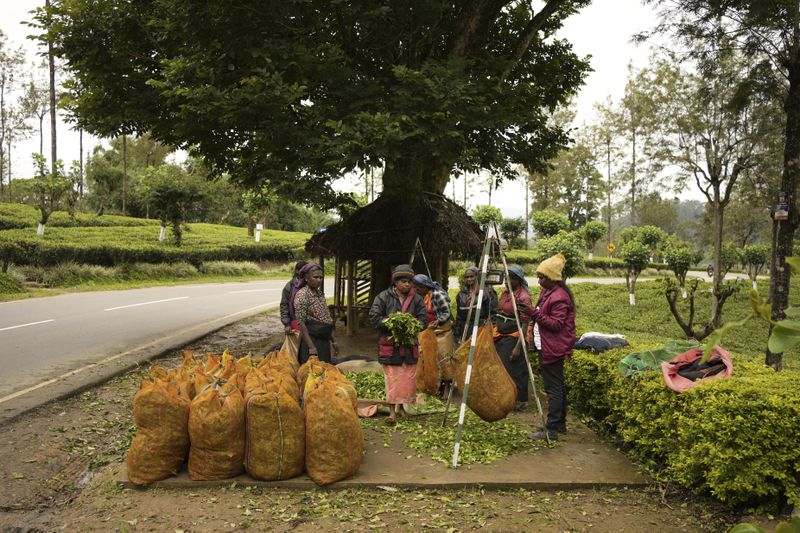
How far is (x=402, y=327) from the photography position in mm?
6957

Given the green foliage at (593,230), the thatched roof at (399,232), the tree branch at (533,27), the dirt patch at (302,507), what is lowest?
the dirt patch at (302,507)

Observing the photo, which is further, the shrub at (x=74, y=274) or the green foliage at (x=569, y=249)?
the green foliage at (x=569, y=249)

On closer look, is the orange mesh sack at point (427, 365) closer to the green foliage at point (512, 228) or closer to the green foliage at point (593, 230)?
the green foliage at point (593, 230)

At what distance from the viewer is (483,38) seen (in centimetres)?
1285

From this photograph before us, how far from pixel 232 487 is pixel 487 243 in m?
3.45

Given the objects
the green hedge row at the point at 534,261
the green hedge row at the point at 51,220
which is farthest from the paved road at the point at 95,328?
the green hedge row at the point at 534,261

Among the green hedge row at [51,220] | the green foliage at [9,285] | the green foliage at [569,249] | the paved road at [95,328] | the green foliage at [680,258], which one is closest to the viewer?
the paved road at [95,328]

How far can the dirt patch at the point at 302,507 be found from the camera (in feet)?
15.0

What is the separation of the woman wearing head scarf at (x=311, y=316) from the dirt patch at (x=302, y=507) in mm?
2308

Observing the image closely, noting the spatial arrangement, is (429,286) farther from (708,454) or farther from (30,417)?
(30,417)

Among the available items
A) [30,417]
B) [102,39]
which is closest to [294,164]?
[102,39]

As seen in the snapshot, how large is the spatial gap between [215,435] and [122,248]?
2282 cm

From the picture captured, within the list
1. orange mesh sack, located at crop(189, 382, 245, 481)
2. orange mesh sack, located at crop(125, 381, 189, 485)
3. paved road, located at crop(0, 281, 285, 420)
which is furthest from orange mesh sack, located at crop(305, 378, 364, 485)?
paved road, located at crop(0, 281, 285, 420)

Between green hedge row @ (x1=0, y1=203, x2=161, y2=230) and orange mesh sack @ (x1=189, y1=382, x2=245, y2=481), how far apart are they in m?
30.9
